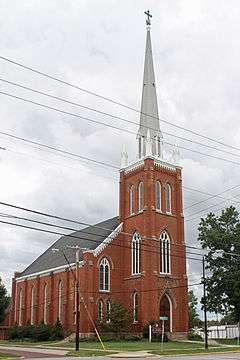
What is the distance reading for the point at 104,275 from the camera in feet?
201

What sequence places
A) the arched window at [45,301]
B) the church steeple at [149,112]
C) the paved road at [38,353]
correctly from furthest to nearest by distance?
1. the arched window at [45,301]
2. the church steeple at [149,112]
3. the paved road at [38,353]

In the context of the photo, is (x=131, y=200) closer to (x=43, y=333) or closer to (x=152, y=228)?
(x=152, y=228)

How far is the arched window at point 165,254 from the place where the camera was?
60438mm

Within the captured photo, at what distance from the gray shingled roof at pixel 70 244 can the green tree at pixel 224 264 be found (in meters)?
12.2

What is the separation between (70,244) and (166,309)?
68.9 ft

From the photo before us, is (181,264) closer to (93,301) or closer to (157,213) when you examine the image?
(157,213)

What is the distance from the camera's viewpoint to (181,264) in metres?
62.0

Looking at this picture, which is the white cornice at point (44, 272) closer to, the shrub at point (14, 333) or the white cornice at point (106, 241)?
the white cornice at point (106, 241)

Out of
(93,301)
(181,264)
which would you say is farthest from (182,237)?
(93,301)

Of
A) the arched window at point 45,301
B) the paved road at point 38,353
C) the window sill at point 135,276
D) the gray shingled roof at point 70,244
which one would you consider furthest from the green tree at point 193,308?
the paved road at point 38,353

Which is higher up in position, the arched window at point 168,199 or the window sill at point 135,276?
the arched window at point 168,199

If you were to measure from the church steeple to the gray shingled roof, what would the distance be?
1077 centimetres

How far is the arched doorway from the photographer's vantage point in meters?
58.4

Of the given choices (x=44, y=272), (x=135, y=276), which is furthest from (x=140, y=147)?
(x=44, y=272)
